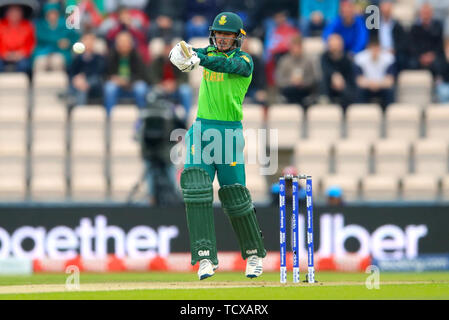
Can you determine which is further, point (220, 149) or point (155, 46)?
point (155, 46)

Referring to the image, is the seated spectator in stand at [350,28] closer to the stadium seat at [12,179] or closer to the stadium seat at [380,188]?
the stadium seat at [380,188]

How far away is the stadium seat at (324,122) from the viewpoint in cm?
1625

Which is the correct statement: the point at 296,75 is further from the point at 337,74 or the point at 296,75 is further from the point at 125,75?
the point at 125,75

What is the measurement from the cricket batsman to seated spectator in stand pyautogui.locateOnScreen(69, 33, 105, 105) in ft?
23.8

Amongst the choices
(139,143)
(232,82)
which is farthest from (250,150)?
(232,82)

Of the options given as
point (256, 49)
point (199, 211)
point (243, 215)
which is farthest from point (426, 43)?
point (199, 211)

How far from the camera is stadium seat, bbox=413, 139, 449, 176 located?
1588cm

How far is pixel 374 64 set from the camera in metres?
16.8

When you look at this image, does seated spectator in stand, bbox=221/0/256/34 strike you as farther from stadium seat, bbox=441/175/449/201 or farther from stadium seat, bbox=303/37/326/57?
stadium seat, bbox=441/175/449/201

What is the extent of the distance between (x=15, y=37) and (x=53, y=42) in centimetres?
61

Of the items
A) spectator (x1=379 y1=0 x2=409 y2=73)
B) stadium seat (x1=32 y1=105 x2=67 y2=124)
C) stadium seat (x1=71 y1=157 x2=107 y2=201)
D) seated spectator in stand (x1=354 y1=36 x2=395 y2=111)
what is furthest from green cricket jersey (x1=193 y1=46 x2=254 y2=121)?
spectator (x1=379 y1=0 x2=409 y2=73)

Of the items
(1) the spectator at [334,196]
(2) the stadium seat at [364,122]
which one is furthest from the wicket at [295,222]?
(2) the stadium seat at [364,122]

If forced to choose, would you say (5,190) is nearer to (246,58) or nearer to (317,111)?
(317,111)

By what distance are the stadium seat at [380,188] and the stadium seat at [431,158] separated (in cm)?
54
